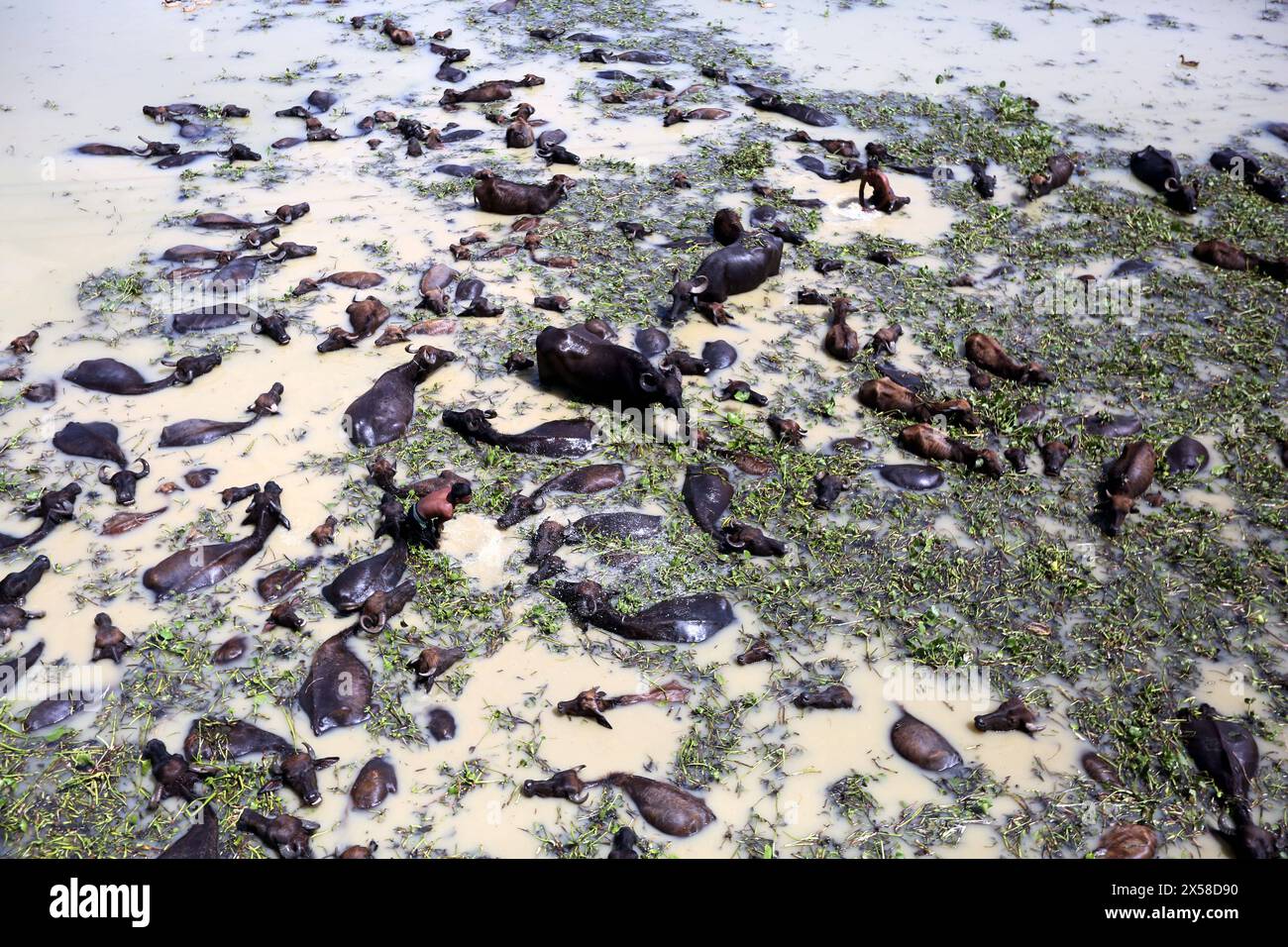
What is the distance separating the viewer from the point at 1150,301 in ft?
35.0

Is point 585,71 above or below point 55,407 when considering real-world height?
above

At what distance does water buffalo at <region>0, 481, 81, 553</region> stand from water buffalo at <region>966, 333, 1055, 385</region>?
8.24 metres

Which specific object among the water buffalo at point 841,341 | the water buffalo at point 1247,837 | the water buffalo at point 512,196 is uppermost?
the water buffalo at point 512,196

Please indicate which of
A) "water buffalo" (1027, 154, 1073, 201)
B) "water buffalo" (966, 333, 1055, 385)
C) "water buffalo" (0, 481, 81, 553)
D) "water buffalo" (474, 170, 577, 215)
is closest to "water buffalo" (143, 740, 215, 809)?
"water buffalo" (0, 481, 81, 553)

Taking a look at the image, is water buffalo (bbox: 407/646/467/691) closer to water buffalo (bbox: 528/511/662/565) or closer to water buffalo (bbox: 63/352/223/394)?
water buffalo (bbox: 528/511/662/565)

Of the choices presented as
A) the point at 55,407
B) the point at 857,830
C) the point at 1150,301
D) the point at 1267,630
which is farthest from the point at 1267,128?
the point at 55,407

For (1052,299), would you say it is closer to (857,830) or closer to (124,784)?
(857,830)

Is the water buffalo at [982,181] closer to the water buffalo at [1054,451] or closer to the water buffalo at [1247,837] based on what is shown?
the water buffalo at [1054,451]

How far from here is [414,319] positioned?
32.0 ft

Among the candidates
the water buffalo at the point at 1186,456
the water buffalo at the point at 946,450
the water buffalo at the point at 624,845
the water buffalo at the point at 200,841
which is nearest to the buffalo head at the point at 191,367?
the water buffalo at the point at 200,841

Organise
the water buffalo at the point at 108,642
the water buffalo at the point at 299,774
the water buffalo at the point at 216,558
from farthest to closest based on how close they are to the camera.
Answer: the water buffalo at the point at 216,558
the water buffalo at the point at 108,642
the water buffalo at the point at 299,774

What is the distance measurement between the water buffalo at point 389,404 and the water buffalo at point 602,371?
43.4 inches

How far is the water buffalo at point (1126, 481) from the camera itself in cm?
757

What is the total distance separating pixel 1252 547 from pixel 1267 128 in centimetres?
1045
